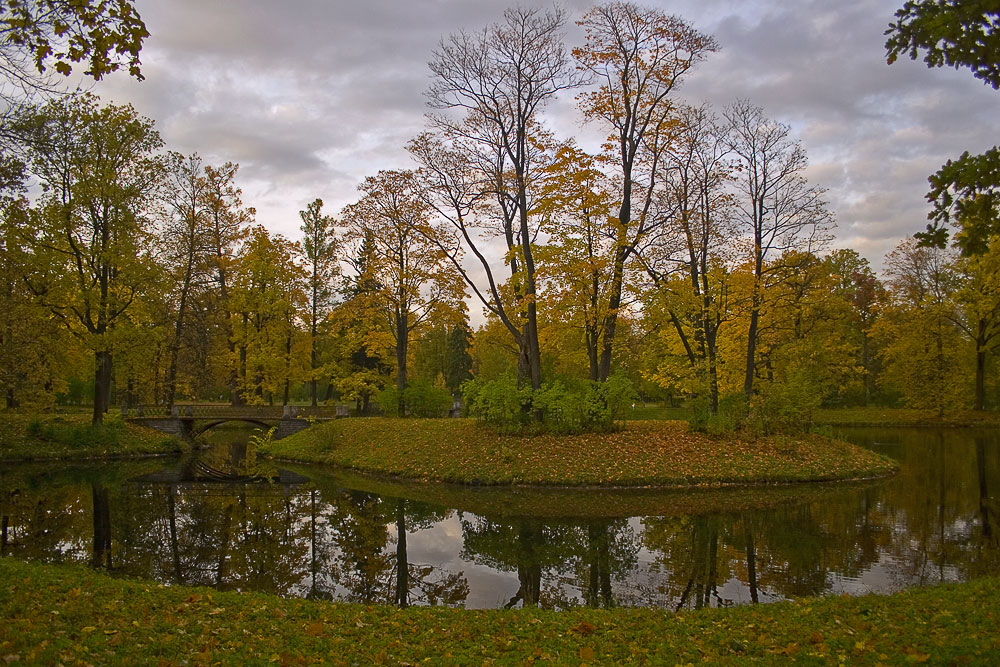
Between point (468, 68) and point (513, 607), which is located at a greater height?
point (468, 68)

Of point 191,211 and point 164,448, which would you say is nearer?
point 164,448

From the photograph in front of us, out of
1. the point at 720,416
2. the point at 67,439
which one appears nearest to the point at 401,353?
the point at 67,439

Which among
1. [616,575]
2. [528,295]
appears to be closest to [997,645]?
[616,575]

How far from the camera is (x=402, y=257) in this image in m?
31.4

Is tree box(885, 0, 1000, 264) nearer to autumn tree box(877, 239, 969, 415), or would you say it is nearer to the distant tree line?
the distant tree line

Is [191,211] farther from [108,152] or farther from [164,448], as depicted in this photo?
[164,448]

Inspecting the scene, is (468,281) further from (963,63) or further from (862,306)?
(862,306)

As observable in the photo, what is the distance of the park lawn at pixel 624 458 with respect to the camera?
19234 mm

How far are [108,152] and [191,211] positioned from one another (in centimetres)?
727

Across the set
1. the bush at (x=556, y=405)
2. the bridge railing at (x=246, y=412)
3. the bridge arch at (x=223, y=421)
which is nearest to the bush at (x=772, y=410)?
the bush at (x=556, y=405)

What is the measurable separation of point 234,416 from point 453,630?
91.3ft

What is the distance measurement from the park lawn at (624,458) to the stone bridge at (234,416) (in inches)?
284

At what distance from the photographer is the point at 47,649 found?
16.3ft

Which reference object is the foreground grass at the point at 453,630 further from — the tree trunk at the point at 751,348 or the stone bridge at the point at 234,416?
the stone bridge at the point at 234,416
